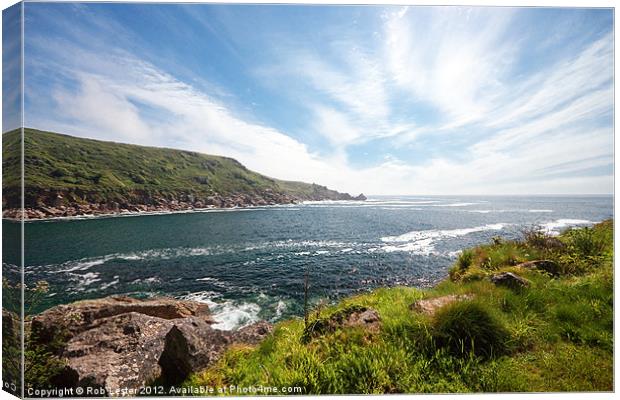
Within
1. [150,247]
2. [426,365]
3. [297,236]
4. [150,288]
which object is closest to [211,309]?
[150,288]

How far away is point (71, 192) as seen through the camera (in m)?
13.5

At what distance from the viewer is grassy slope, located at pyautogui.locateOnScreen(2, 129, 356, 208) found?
5.19 metres

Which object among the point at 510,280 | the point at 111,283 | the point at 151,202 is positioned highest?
the point at 151,202

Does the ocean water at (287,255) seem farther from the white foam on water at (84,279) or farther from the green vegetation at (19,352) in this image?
the green vegetation at (19,352)

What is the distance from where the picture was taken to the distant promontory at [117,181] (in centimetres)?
494

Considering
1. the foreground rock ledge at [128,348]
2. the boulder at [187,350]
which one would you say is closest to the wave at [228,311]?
the foreground rock ledge at [128,348]

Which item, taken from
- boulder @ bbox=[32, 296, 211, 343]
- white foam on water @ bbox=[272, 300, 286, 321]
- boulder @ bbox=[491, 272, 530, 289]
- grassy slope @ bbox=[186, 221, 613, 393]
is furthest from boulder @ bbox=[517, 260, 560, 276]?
boulder @ bbox=[32, 296, 211, 343]

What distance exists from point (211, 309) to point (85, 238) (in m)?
13.6

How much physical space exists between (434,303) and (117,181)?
14.2 m

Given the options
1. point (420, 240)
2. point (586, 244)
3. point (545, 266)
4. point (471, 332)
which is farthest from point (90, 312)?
point (420, 240)

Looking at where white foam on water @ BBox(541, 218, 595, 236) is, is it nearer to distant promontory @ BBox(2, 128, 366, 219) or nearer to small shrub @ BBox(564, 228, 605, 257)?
small shrub @ BBox(564, 228, 605, 257)

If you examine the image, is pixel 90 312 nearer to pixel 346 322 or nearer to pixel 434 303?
pixel 346 322

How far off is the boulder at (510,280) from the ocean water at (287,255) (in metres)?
2.61

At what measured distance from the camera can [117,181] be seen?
1084cm
